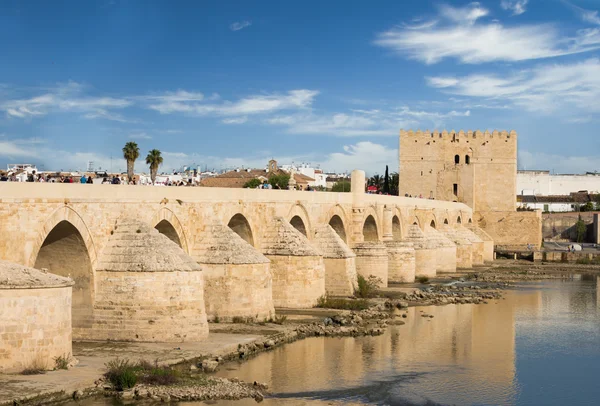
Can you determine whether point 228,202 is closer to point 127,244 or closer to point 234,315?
point 234,315

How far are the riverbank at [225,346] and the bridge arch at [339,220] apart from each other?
2767 mm

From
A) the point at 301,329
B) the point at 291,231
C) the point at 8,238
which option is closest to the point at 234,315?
the point at 301,329

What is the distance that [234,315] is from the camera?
2045 centimetres

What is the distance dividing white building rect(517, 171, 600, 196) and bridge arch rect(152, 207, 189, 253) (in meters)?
84.5

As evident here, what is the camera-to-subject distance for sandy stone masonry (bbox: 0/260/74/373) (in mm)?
12906

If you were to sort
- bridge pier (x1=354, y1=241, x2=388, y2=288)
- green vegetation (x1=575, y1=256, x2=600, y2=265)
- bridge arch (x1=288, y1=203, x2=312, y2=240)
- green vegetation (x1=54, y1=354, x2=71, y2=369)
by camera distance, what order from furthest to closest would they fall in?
green vegetation (x1=575, y1=256, x2=600, y2=265)
bridge pier (x1=354, y1=241, x2=388, y2=288)
bridge arch (x1=288, y1=203, x2=312, y2=240)
green vegetation (x1=54, y1=354, x2=71, y2=369)

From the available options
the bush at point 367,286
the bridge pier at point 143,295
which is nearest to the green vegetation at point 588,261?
the bush at point 367,286

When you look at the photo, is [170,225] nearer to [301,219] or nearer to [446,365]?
[446,365]

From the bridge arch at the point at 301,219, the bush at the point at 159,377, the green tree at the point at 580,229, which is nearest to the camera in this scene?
the bush at the point at 159,377

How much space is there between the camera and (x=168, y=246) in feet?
58.3

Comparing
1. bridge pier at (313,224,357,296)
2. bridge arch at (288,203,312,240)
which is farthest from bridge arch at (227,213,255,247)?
bridge pier at (313,224,357,296)

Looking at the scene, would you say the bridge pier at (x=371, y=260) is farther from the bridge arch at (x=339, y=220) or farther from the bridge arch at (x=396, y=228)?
the bridge arch at (x=396, y=228)

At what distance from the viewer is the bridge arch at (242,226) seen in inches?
939

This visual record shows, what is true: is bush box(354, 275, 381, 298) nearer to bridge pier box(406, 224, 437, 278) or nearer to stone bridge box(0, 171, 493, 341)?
stone bridge box(0, 171, 493, 341)
